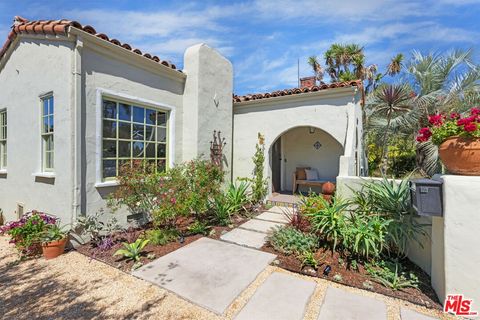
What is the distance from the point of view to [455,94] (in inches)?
417

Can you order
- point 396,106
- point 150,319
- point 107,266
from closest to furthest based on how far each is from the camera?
point 150,319 → point 107,266 → point 396,106

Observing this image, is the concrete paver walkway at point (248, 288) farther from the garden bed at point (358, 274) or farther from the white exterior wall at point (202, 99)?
the white exterior wall at point (202, 99)

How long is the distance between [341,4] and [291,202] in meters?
6.53

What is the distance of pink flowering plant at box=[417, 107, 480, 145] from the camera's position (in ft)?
10.5

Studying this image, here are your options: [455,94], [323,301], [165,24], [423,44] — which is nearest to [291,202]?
[323,301]

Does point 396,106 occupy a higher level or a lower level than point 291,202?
higher

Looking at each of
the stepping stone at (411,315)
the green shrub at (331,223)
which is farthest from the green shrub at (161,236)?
the stepping stone at (411,315)

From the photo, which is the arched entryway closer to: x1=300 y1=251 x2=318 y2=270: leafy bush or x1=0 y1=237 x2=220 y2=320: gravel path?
x1=300 y1=251 x2=318 y2=270: leafy bush

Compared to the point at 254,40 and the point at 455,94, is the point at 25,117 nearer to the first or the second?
the point at 254,40

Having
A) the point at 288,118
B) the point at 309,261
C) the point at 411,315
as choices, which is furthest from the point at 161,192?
the point at 288,118

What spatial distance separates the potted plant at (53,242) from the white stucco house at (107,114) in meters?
0.33

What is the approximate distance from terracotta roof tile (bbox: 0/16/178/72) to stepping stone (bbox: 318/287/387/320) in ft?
23.9

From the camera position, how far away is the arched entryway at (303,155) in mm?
10453

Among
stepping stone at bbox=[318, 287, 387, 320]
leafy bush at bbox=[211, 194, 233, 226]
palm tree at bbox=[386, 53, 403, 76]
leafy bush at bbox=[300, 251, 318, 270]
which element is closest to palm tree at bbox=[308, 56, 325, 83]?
palm tree at bbox=[386, 53, 403, 76]
